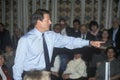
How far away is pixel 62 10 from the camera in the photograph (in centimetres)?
966

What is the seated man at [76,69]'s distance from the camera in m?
7.25

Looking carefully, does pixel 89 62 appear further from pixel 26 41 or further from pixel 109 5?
pixel 26 41

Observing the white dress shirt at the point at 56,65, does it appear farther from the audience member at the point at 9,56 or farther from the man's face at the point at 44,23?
the man's face at the point at 44,23

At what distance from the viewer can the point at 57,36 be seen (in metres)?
4.12

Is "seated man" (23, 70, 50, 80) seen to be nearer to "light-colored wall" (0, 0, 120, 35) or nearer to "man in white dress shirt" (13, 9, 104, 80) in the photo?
"man in white dress shirt" (13, 9, 104, 80)

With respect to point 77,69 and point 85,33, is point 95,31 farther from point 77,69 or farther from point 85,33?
point 77,69

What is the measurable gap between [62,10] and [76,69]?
8.80 feet

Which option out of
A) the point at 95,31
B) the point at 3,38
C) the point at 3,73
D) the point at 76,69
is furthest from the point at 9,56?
the point at 95,31

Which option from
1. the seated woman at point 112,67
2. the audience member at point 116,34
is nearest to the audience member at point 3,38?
the audience member at point 116,34

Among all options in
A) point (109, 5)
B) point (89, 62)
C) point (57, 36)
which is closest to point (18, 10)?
point (109, 5)

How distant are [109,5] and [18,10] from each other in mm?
2231

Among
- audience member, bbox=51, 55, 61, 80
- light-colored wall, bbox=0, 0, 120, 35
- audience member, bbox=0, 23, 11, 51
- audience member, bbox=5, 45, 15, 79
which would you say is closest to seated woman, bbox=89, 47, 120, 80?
audience member, bbox=51, 55, 61, 80

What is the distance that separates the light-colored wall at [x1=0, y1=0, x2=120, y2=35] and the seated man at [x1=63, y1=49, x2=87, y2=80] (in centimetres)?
201

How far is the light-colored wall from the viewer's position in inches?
360
